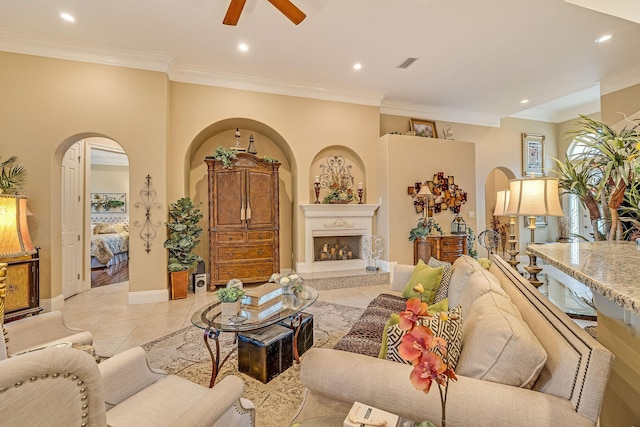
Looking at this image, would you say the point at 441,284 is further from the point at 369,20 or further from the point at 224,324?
the point at 369,20

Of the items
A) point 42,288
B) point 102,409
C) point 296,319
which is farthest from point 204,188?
point 102,409

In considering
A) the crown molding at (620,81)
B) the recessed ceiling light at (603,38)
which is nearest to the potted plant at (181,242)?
the recessed ceiling light at (603,38)

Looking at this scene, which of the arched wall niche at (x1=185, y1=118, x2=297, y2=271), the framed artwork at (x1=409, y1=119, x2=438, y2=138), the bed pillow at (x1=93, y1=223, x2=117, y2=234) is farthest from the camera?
the bed pillow at (x1=93, y1=223, x2=117, y2=234)

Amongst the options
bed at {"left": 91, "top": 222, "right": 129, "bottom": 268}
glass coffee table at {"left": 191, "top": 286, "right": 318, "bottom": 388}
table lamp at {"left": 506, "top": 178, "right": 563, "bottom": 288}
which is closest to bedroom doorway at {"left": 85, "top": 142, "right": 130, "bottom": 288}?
bed at {"left": 91, "top": 222, "right": 129, "bottom": 268}

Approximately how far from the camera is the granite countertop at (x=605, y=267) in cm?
89

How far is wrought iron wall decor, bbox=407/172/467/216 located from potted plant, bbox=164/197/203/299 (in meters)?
4.04

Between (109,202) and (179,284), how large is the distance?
737 cm

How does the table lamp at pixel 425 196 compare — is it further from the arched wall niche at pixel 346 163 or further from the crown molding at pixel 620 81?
the crown molding at pixel 620 81

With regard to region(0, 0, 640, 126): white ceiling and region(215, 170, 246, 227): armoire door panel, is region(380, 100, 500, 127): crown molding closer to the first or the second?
region(0, 0, 640, 126): white ceiling

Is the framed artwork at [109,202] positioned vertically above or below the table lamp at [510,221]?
above

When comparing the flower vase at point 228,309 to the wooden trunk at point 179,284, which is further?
the wooden trunk at point 179,284

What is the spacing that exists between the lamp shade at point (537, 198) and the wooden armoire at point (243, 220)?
3511mm

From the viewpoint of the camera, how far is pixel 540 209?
2.26 metres

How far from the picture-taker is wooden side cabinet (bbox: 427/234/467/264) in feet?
17.9
